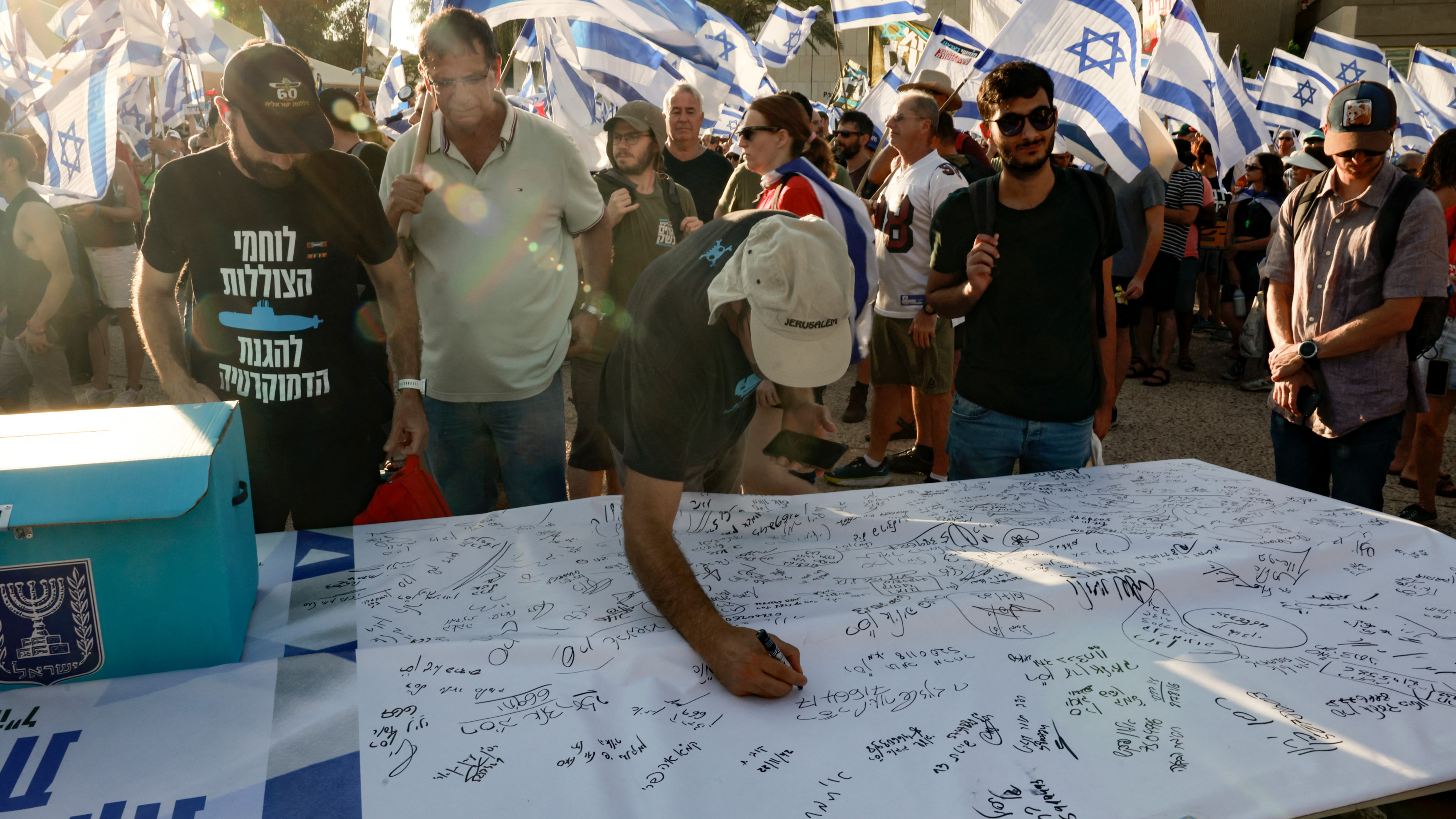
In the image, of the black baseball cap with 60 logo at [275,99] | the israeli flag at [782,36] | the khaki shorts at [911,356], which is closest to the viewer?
the black baseball cap with 60 logo at [275,99]

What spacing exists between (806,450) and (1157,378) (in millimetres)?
6188

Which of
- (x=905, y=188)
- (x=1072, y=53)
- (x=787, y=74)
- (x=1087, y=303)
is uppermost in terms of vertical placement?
(x=787, y=74)

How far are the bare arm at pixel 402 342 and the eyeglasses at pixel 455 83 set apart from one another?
0.51 m

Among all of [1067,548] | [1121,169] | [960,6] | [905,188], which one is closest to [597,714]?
[1067,548]

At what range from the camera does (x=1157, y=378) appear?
7230mm

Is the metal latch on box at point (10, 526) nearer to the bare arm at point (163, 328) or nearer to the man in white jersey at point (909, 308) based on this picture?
the bare arm at point (163, 328)

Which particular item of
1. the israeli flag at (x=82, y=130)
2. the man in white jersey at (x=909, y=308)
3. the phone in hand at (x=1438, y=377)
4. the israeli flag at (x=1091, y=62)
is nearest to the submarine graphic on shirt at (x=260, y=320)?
the man in white jersey at (x=909, y=308)

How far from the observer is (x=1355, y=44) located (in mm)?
9469

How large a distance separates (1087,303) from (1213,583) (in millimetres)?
1134

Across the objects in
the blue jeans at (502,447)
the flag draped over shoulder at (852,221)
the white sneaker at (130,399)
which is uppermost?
the flag draped over shoulder at (852,221)

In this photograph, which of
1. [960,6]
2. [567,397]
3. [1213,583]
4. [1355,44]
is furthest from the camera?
[960,6]

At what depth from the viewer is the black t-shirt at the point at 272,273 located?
7.52 ft

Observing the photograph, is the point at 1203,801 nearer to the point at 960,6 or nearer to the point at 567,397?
the point at 567,397

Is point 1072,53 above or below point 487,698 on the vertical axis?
above
